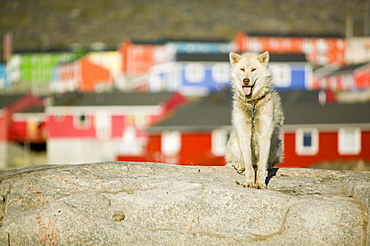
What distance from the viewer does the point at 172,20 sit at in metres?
180

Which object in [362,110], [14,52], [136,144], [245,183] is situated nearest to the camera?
[245,183]

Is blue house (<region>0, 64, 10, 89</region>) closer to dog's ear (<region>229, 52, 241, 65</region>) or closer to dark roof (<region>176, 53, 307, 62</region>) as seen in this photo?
dark roof (<region>176, 53, 307, 62</region>)

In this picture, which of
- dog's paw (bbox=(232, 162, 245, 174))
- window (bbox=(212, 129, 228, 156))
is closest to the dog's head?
dog's paw (bbox=(232, 162, 245, 174))

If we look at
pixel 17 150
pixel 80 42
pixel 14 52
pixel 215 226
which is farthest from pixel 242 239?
pixel 80 42

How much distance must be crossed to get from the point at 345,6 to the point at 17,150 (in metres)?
152

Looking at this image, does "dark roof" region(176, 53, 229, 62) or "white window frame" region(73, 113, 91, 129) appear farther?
"dark roof" region(176, 53, 229, 62)

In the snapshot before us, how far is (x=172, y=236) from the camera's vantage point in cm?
812

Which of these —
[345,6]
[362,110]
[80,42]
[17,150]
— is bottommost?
[17,150]

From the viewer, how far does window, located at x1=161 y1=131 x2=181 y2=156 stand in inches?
1902

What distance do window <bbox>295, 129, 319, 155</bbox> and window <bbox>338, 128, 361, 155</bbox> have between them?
6.48 feet

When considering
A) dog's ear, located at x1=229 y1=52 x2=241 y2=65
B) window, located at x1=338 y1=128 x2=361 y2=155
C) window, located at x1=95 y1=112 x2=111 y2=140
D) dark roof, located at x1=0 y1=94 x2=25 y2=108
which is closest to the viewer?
dog's ear, located at x1=229 y1=52 x2=241 y2=65

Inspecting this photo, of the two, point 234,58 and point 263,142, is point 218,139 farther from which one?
point 263,142

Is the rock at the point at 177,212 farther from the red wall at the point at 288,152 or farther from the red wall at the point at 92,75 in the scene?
the red wall at the point at 92,75

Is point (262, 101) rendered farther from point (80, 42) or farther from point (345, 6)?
point (345, 6)
